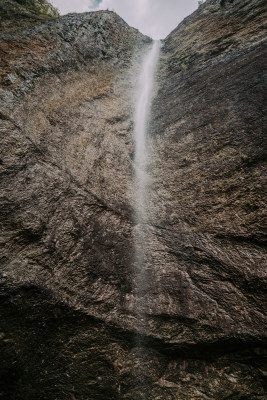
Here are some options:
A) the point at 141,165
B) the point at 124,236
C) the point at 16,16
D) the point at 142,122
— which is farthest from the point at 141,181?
the point at 16,16

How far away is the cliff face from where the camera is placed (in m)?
4.25

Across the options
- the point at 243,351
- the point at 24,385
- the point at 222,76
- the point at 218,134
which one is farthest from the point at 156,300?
the point at 222,76

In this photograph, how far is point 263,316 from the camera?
410 cm

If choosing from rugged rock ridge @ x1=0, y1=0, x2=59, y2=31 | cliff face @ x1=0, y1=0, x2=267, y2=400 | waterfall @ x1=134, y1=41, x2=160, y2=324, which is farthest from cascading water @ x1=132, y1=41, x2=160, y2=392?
rugged rock ridge @ x1=0, y1=0, x2=59, y2=31

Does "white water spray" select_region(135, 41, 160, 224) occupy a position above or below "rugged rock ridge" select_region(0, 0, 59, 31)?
below

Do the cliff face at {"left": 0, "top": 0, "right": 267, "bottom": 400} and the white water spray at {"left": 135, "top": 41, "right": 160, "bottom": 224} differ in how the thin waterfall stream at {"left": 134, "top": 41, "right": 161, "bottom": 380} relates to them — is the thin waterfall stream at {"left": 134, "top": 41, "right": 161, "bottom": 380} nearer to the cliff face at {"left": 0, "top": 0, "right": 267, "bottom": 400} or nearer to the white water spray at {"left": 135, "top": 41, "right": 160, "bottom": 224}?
the white water spray at {"left": 135, "top": 41, "right": 160, "bottom": 224}

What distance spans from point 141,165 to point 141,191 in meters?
1.40

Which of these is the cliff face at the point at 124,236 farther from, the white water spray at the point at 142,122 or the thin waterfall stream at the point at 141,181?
the white water spray at the point at 142,122

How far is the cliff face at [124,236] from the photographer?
4.25 meters

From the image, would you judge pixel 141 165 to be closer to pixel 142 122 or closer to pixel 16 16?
pixel 142 122

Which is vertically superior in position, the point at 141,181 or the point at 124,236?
the point at 141,181

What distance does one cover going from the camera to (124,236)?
5711 millimetres

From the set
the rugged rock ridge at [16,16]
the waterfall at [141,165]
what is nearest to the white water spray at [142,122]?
the waterfall at [141,165]

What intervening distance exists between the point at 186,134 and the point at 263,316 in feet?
20.3
